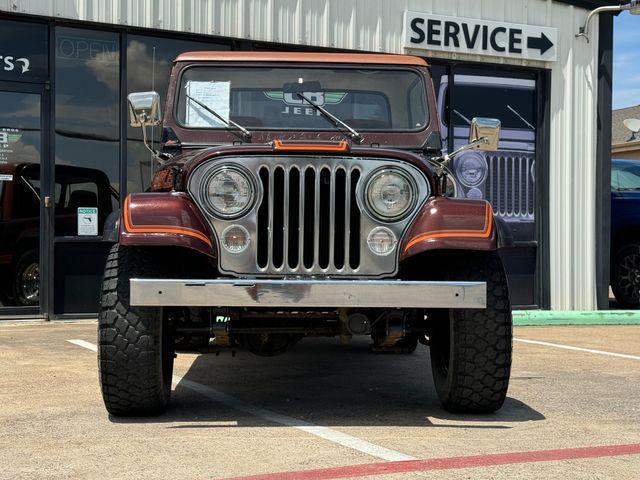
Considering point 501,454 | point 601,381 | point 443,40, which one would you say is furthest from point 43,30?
point 501,454

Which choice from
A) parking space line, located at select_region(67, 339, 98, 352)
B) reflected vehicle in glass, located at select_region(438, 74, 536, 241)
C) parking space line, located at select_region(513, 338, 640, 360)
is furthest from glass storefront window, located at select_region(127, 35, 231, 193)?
parking space line, located at select_region(513, 338, 640, 360)

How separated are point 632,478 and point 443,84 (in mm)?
8232

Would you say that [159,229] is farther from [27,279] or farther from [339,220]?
[27,279]

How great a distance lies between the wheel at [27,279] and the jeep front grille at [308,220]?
19.1 feet

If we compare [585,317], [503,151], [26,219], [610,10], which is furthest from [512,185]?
[26,219]

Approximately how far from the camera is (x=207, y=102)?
5.88m

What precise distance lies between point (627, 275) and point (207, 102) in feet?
26.1

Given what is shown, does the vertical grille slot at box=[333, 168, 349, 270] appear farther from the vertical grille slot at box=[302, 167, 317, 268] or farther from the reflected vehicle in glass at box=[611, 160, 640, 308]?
the reflected vehicle in glass at box=[611, 160, 640, 308]

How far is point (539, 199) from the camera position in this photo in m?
11.7

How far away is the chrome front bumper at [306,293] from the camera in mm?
4238

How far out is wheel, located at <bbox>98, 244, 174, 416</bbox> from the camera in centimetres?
450

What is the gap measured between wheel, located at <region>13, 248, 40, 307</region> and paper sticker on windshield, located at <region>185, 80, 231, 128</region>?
14.8ft

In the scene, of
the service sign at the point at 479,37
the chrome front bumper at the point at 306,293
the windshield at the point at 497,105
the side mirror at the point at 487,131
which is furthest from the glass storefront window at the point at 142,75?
the chrome front bumper at the point at 306,293

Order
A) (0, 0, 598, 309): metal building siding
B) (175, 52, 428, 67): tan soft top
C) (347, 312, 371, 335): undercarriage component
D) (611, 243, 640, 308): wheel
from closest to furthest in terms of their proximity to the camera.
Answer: (347, 312, 371, 335): undercarriage component < (175, 52, 428, 67): tan soft top < (0, 0, 598, 309): metal building siding < (611, 243, 640, 308): wheel
